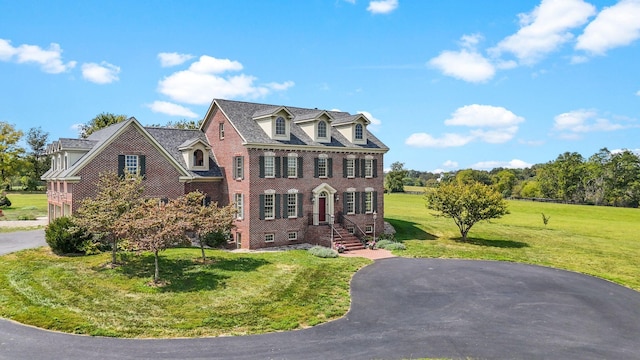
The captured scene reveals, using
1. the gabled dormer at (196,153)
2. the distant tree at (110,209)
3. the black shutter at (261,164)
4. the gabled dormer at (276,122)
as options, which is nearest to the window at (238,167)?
the black shutter at (261,164)

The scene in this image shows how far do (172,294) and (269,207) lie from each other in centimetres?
1414

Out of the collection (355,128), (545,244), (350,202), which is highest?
(355,128)

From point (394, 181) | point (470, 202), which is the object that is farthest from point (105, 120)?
point (394, 181)

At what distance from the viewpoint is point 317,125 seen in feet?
115

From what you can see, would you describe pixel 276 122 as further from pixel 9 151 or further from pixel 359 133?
pixel 9 151

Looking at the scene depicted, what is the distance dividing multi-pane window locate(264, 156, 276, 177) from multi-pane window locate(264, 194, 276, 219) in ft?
5.60

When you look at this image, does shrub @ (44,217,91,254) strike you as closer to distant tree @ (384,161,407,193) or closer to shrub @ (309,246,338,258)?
shrub @ (309,246,338,258)

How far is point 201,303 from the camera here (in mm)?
17703

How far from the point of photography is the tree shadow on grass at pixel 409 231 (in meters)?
38.6

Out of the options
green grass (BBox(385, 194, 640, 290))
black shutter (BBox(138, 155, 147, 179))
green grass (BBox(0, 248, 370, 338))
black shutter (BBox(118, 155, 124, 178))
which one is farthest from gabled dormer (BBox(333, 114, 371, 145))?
black shutter (BBox(118, 155, 124, 178))

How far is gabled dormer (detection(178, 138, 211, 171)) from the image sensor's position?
3378cm

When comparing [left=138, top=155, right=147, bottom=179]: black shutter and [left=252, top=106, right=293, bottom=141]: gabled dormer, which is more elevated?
[left=252, top=106, right=293, bottom=141]: gabled dormer

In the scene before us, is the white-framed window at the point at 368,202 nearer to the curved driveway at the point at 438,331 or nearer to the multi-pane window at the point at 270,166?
the multi-pane window at the point at 270,166

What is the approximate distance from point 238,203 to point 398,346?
2108 centimetres
